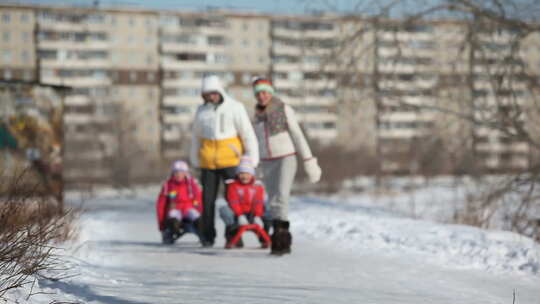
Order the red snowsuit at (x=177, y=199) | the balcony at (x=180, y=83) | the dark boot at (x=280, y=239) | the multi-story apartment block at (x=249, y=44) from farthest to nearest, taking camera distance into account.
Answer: the multi-story apartment block at (x=249, y=44), the balcony at (x=180, y=83), the red snowsuit at (x=177, y=199), the dark boot at (x=280, y=239)

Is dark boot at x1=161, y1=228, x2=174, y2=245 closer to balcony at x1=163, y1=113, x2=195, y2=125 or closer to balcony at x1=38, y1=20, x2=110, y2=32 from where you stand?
balcony at x1=38, y1=20, x2=110, y2=32

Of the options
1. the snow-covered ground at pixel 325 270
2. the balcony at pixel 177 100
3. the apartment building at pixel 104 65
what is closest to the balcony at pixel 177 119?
the balcony at pixel 177 100

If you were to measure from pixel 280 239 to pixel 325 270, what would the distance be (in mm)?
1137

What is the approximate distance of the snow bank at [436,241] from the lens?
21.1 feet

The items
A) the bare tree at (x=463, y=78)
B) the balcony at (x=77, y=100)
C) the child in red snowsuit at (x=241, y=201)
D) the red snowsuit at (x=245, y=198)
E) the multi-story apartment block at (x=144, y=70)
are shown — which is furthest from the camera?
the balcony at (x=77, y=100)

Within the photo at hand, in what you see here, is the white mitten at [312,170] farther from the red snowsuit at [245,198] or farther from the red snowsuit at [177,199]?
the red snowsuit at [177,199]

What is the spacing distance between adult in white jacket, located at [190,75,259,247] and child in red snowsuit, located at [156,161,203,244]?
75 cm

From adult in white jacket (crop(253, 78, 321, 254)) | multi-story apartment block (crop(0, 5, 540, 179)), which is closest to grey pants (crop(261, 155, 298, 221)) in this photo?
adult in white jacket (crop(253, 78, 321, 254))

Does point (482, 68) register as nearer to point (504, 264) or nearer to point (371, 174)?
point (504, 264)

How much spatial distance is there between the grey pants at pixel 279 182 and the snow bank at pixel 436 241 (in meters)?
1.14

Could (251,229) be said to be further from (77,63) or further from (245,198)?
(77,63)

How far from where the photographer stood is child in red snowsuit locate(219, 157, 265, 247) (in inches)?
314

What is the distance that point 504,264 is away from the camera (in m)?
6.28

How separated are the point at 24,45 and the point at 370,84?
58.4 metres
